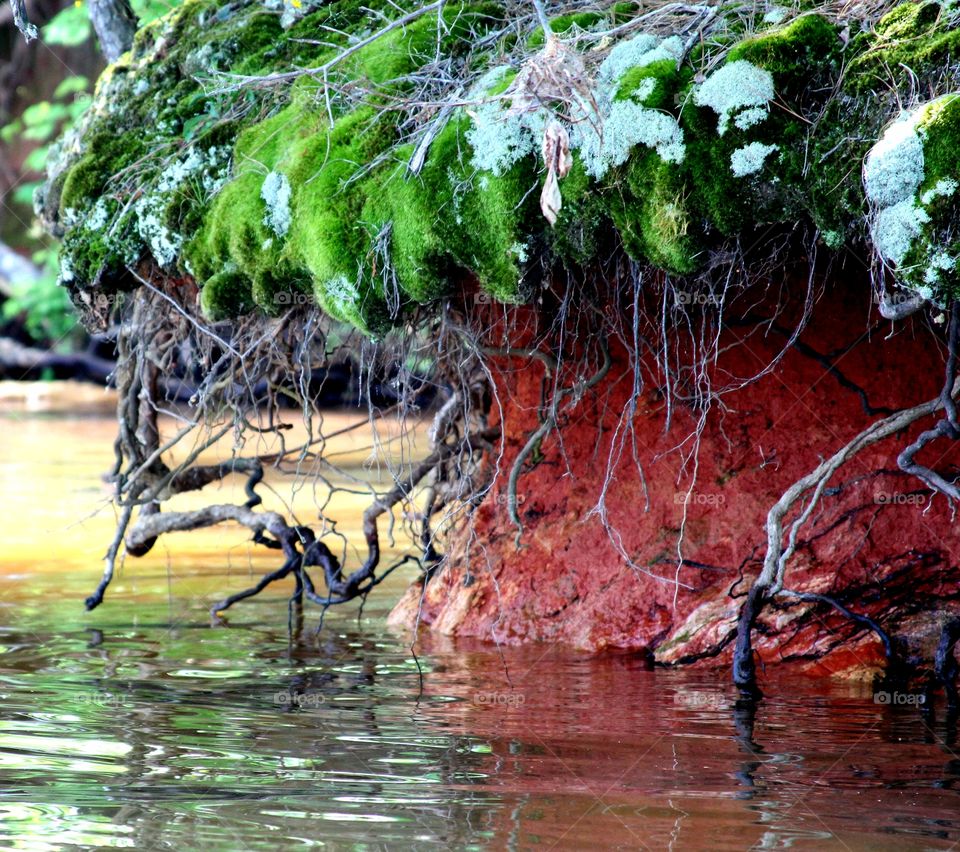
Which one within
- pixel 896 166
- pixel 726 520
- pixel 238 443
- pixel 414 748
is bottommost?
pixel 414 748

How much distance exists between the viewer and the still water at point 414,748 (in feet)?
14.5

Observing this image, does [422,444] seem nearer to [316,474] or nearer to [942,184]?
Answer: [316,474]

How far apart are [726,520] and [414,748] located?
2.51 metres

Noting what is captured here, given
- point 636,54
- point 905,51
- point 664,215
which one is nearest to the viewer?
point 905,51

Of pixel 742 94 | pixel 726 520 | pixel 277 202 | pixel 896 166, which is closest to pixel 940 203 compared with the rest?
pixel 896 166

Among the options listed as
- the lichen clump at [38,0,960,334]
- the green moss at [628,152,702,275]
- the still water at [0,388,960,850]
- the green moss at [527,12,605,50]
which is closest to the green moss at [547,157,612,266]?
the lichen clump at [38,0,960,334]

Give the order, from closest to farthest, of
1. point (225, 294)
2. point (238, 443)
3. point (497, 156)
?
point (497, 156), point (225, 294), point (238, 443)

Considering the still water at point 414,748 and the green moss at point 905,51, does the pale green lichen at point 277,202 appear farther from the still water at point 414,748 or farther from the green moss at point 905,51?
the green moss at point 905,51

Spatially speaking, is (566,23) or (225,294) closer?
(566,23)

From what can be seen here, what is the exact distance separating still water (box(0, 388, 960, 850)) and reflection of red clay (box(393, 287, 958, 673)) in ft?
0.98


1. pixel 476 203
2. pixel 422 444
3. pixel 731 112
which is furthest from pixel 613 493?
pixel 422 444

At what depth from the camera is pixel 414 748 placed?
5.42 m

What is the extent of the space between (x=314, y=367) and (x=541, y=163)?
2.23 meters

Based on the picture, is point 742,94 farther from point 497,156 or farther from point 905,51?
point 497,156
